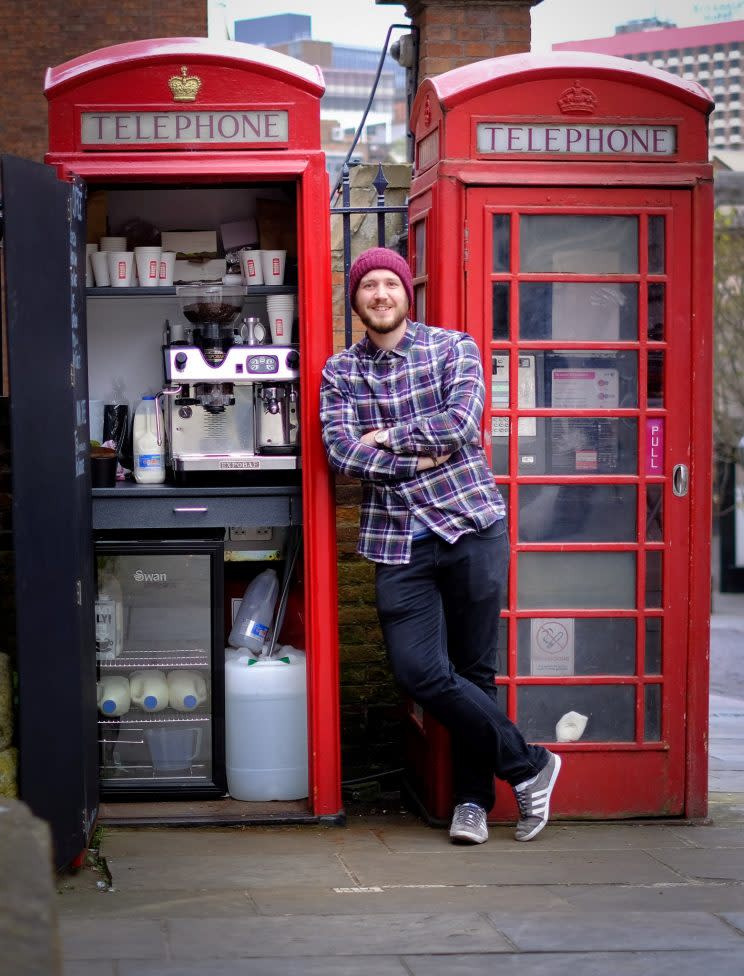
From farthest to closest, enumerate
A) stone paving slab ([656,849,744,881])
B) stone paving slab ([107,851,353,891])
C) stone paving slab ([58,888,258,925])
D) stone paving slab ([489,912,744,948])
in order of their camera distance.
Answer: stone paving slab ([656,849,744,881]) → stone paving slab ([107,851,353,891]) → stone paving slab ([58,888,258,925]) → stone paving slab ([489,912,744,948])

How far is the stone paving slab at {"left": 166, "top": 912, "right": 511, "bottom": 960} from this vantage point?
11.4 ft

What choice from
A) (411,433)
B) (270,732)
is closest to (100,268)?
(411,433)

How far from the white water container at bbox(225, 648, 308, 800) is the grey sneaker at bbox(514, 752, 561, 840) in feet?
2.85

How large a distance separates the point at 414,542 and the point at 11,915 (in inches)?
104

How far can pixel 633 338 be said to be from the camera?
195 inches

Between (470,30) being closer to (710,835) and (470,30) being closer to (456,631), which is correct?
(456,631)

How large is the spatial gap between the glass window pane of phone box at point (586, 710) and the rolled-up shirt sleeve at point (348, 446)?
1.13 metres

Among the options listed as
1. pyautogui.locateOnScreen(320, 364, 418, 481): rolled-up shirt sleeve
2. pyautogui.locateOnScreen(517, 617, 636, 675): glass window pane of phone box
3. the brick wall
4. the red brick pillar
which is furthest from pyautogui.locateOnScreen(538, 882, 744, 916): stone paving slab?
the brick wall

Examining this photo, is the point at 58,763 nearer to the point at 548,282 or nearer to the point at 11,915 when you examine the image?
the point at 11,915

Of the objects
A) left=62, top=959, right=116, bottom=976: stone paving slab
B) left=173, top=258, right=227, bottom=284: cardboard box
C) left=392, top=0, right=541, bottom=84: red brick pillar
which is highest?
left=392, top=0, right=541, bottom=84: red brick pillar

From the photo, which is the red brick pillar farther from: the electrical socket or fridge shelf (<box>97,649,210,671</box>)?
fridge shelf (<box>97,649,210,671</box>)

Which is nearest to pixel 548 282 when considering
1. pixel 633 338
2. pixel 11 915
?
pixel 633 338

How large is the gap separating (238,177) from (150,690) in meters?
2.01

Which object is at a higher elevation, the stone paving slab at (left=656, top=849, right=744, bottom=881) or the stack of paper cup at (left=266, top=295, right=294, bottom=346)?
the stack of paper cup at (left=266, top=295, right=294, bottom=346)
